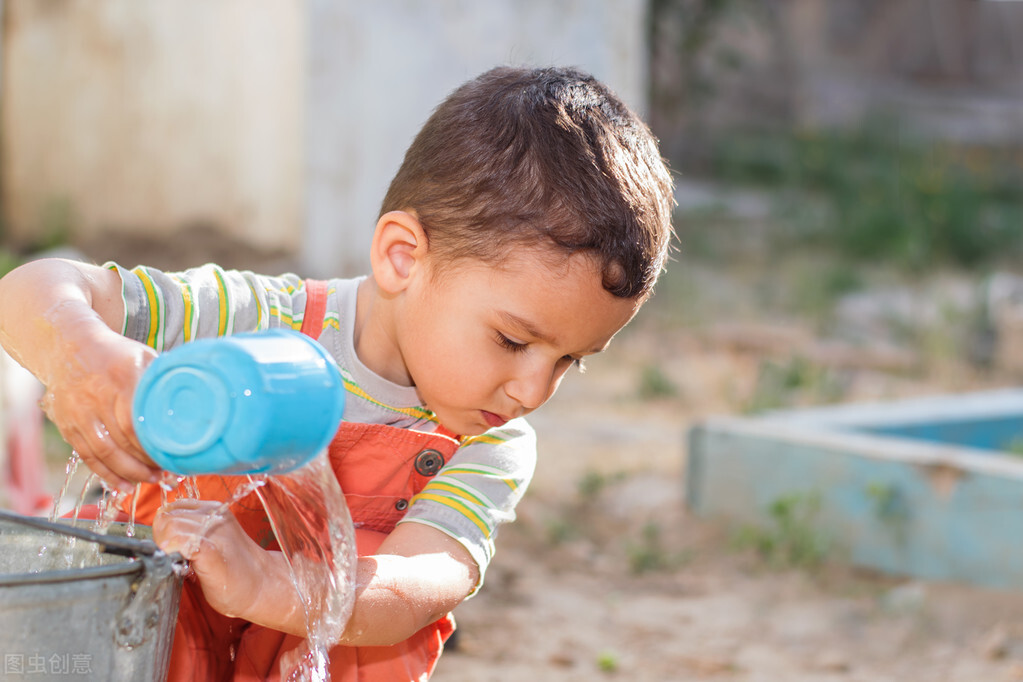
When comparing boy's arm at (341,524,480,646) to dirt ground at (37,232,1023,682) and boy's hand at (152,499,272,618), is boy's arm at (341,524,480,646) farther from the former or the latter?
dirt ground at (37,232,1023,682)

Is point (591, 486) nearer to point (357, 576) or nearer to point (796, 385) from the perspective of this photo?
point (796, 385)

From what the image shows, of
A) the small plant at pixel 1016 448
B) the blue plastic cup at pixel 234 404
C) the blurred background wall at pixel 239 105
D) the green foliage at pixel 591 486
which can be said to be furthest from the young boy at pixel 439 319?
the blurred background wall at pixel 239 105

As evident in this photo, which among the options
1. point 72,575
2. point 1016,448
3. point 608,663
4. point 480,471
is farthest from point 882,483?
point 72,575

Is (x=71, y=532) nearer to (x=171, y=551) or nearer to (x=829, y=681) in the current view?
(x=171, y=551)

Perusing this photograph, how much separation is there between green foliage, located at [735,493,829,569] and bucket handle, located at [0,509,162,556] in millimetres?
2587

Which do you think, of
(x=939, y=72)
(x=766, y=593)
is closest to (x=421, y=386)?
(x=766, y=593)

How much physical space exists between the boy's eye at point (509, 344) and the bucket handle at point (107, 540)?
1.82 ft

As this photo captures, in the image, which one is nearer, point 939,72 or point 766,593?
point 766,593

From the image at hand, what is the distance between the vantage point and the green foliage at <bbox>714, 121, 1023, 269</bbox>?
899cm

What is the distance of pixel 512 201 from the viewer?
1.64 meters

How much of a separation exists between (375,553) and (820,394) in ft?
13.2

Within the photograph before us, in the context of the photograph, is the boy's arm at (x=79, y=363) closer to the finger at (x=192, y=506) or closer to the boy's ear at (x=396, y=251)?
the finger at (x=192, y=506)

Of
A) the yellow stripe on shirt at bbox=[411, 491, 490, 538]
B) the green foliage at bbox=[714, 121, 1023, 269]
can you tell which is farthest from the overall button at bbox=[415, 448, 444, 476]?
the green foliage at bbox=[714, 121, 1023, 269]

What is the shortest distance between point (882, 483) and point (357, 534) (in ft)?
6.98
